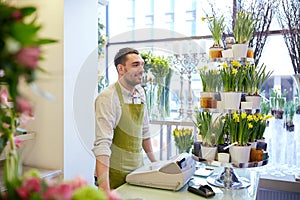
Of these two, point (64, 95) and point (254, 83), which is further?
point (64, 95)

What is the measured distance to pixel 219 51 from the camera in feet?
6.03

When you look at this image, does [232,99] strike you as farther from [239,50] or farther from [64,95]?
[64,95]

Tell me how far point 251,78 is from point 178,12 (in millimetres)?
1924

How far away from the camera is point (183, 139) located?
216 cm

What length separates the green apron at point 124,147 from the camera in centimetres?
195

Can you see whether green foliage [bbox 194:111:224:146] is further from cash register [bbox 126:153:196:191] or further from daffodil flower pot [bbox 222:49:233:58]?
daffodil flower pot [bbox 222:49:233:58]

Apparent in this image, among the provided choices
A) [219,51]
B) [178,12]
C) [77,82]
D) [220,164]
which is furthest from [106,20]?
[220,164]

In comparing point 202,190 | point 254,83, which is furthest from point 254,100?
point 202,190

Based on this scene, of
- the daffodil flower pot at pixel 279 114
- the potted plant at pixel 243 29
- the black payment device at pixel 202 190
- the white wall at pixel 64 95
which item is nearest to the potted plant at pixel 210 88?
the potted plant at pixel 243 29

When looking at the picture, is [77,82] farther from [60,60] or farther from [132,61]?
[132,61]

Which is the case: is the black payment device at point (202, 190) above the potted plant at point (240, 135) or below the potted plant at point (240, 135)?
below

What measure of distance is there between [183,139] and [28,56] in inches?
74.4

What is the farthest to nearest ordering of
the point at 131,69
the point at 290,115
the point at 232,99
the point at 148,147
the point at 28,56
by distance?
the point at 290,115, the point at 148,147, the point at 131,69, the point at 232,99, the point at 28,56

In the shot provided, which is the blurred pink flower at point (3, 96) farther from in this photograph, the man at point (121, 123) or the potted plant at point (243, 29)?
the potted plant at point (243, 29)
